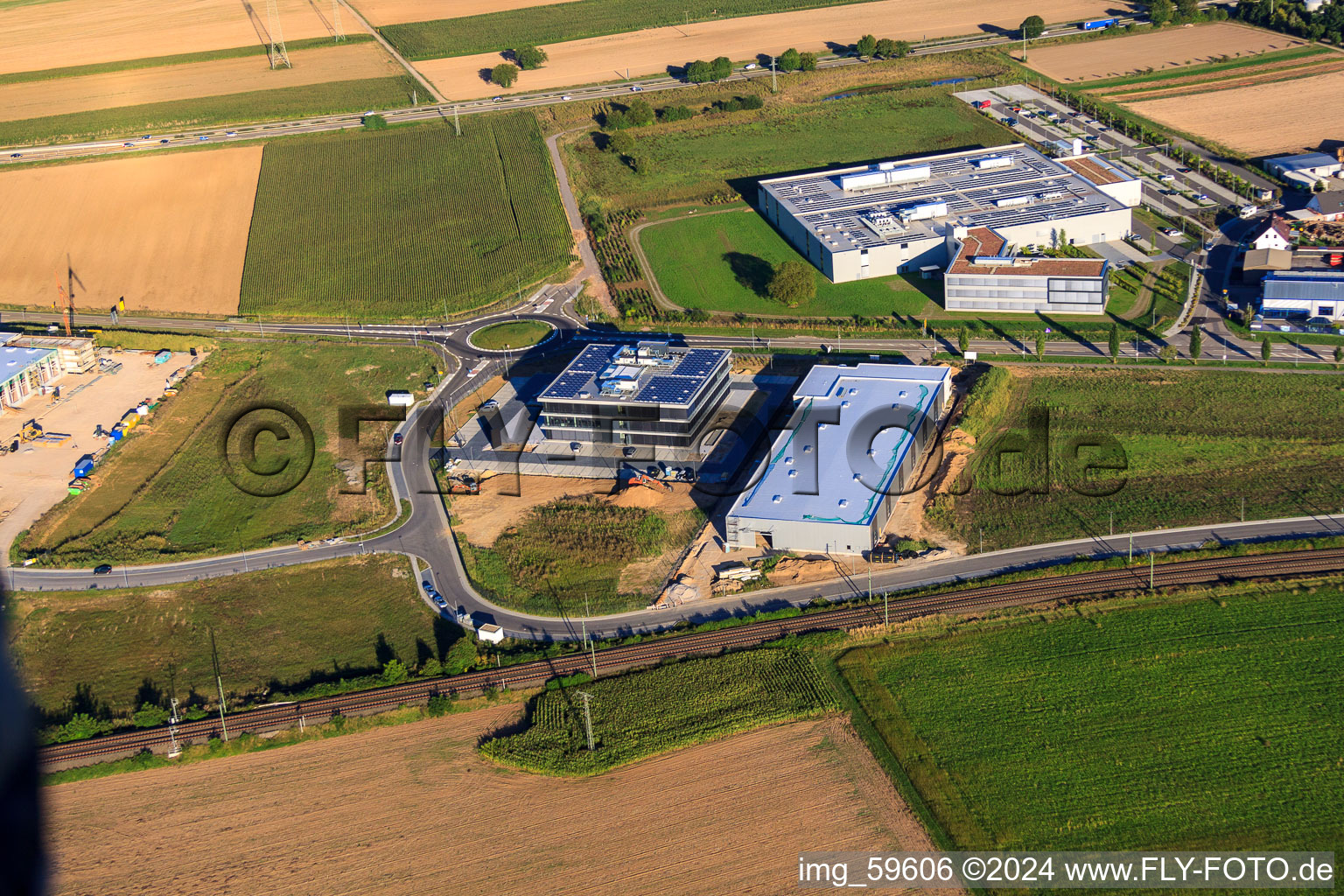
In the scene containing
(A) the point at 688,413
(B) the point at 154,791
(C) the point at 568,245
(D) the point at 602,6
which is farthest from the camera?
(D) the point at 602,6

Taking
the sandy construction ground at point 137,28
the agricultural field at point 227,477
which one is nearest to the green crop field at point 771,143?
the agricultural field at point 227,477

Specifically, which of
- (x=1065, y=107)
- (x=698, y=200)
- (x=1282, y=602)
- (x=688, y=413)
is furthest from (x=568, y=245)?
(x=1282, y=602)

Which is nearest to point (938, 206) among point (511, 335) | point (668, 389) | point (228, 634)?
point (511, 335)

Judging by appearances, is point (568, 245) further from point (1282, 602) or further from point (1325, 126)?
point (1325, 126)

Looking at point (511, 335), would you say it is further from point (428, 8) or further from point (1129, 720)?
point (428, 8)

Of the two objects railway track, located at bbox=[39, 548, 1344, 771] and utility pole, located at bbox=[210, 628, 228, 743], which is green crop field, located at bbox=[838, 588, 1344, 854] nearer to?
railway track, located at bbox=[39, 548, 1344, 771]
